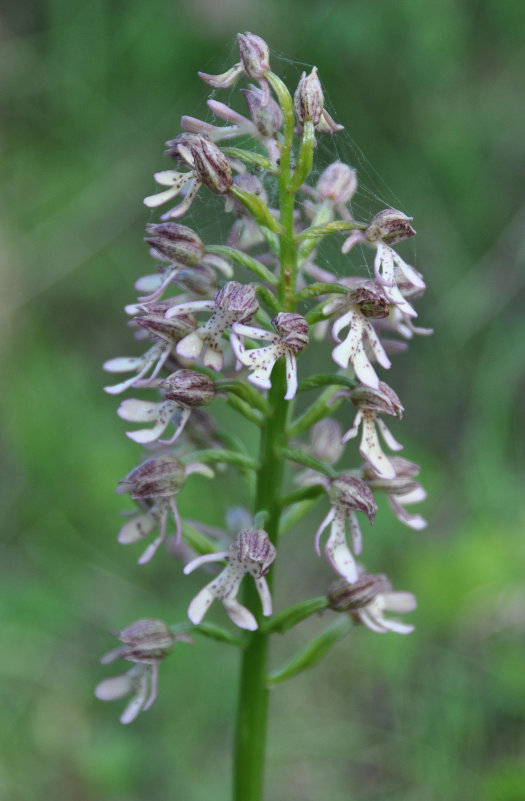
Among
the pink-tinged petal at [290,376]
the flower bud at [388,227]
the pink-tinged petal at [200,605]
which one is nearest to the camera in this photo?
the pink-tinged petal at [290,376]

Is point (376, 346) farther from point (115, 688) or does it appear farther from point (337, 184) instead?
point (115, 688)

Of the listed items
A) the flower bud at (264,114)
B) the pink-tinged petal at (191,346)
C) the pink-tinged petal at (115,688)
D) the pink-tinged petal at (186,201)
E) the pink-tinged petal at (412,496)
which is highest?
the flower bud at (264,114)

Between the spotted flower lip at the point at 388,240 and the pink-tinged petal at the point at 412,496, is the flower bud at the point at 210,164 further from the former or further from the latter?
the pink-tinged petal at the point at 412,496

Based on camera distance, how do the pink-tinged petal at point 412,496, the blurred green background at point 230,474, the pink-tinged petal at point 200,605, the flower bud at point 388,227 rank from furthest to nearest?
1. the blurred green background at point 230,474
2. the pink-tinged petal at point 412,496
3. the flower bud at point 388,227
4. the pink-tinged petal at point 200,605

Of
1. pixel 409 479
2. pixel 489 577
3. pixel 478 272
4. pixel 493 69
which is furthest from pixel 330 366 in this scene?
pixel 409 479

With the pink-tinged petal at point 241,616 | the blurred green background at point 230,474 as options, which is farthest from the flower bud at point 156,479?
the blurred green background at point 230,474

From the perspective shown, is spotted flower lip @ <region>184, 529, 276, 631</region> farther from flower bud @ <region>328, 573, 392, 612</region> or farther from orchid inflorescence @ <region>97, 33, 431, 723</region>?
flower bud @ <region>328, 573, 392, 612</region>

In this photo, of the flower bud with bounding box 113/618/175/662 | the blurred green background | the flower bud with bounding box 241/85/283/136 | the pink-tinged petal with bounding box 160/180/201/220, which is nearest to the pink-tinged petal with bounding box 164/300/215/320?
the pink-tinged petal with bounding box 160/180/201/220
